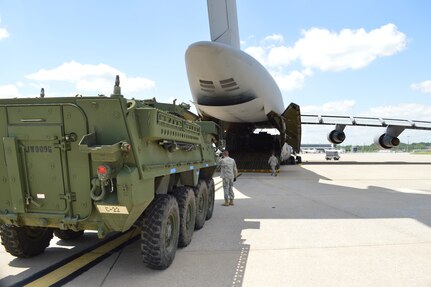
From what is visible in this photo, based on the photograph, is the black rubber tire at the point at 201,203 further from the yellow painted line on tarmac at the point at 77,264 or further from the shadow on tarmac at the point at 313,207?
the yellow painted line on tarmac at the point at 77,264

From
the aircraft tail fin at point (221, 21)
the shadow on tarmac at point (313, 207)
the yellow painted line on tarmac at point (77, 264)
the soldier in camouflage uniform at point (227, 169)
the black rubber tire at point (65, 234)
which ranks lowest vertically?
the shadow on tarmac at point (313, 207)

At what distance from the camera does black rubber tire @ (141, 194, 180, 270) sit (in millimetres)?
4566

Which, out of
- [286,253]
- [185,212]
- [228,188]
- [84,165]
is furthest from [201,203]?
[84,165]

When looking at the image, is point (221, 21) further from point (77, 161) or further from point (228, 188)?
point (77, 161)

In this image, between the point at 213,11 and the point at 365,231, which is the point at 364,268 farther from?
the point at 213,11

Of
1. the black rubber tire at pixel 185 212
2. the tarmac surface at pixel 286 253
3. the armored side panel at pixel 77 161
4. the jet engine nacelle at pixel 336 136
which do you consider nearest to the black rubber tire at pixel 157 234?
the tarmac surface at pixel 286 253

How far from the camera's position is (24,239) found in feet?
16.9

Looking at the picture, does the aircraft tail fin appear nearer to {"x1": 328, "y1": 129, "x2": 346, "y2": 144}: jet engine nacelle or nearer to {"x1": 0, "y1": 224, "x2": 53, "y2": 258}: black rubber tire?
{"x1": 0, "y1": 224, "x2": 53, "y2": 258}: black rubber tire

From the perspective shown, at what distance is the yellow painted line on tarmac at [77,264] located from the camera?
4.37 m

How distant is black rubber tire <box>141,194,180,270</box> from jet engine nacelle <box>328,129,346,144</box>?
2594 cm

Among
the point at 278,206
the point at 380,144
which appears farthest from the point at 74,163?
the point at 380,144

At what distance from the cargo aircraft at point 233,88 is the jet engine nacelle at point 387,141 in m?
8.41

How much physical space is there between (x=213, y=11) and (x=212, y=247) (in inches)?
549

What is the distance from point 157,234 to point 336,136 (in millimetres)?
26479
